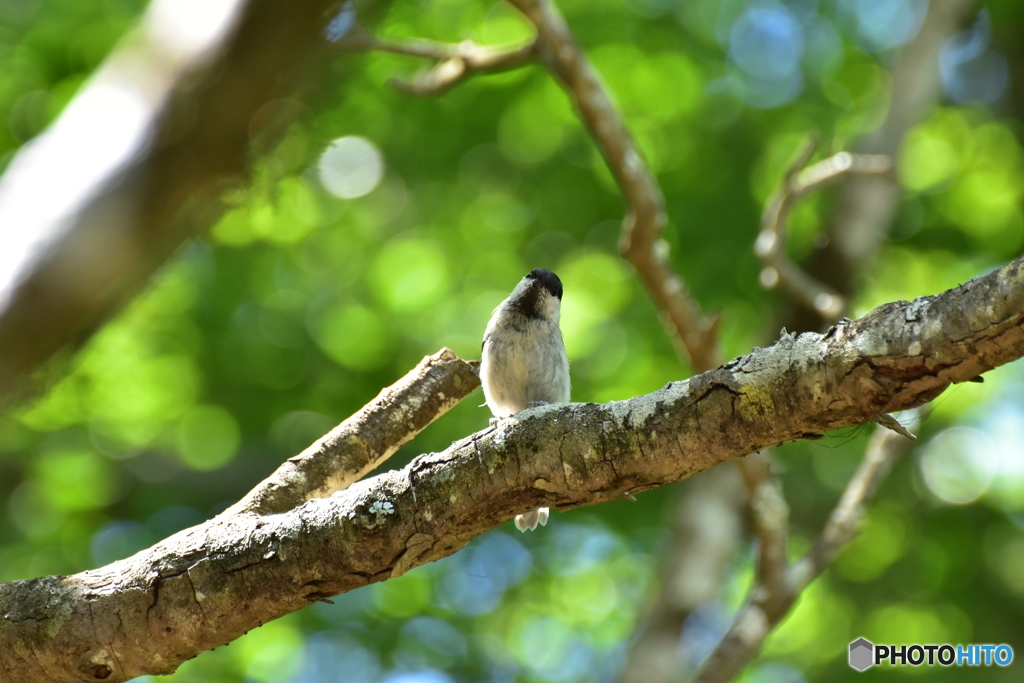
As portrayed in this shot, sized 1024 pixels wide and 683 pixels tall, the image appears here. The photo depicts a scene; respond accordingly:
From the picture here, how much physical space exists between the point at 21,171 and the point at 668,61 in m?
9.74

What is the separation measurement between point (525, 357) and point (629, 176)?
4.75 feet

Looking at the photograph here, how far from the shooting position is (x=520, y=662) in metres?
→ 9.91

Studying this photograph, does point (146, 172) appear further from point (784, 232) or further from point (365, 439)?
point (784, 232)

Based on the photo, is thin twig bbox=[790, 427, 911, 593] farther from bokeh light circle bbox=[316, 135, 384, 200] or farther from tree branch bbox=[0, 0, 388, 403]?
bokeh light circle bbox=[316, 135, 384, 200]

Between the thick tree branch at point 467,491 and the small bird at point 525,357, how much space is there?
1963 mm

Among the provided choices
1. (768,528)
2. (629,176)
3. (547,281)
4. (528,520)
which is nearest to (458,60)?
(629,176)

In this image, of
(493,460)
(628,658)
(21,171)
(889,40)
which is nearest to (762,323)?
(628,658)

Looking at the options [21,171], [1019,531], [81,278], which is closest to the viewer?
[81,278]

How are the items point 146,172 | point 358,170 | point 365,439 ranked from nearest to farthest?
1. point 146,172
2. point 365,439
3. point 358,170

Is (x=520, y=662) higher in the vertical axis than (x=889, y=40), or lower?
lower

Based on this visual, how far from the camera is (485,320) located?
31.7 ft

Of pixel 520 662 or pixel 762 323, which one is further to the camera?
pixel 520 662

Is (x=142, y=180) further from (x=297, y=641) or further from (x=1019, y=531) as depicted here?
(x=1019, y=531)

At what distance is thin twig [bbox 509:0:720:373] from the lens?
550 centimetres
